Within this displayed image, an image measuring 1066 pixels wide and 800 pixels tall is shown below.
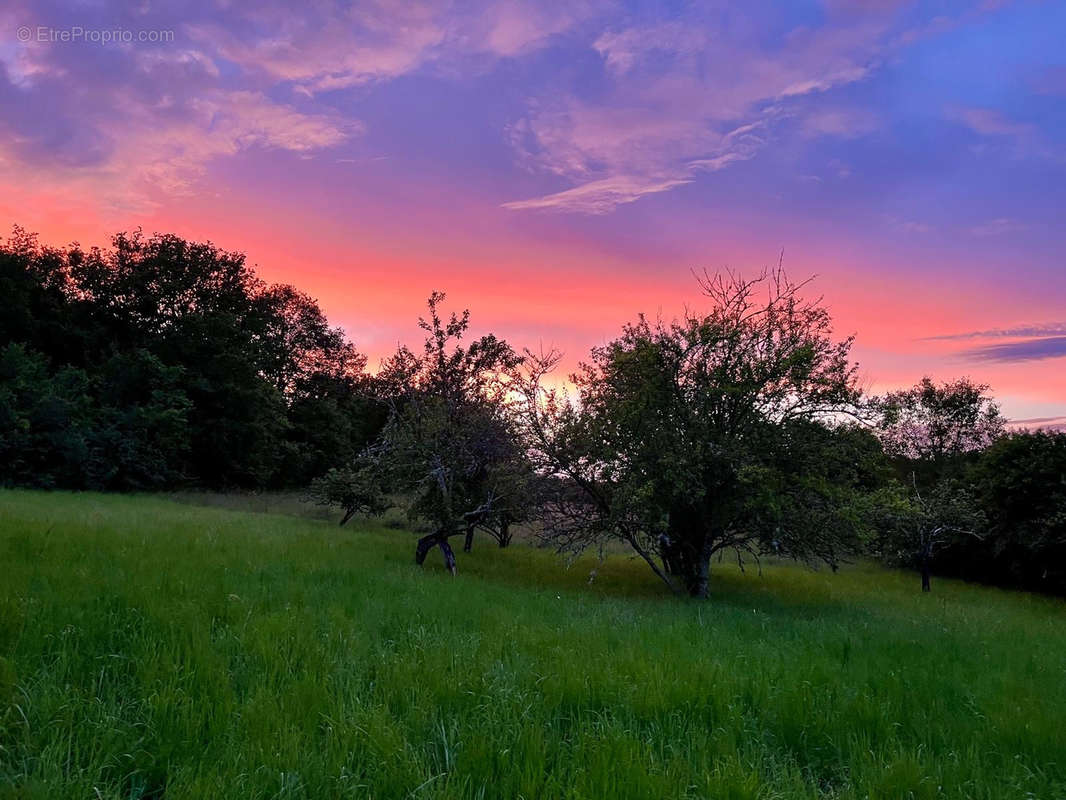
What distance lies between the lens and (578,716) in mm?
4852

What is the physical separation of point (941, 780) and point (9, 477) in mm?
39463

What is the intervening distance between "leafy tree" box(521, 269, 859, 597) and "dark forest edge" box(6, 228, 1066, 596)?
0.06 metres

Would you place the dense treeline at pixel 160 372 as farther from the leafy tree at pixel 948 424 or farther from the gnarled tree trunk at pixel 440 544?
the leafy tree at pixel 948 424

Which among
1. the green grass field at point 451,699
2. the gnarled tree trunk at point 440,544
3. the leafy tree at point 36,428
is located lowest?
the gnarled tree trunk at point 440,544

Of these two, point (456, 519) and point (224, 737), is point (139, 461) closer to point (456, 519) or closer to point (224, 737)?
point (456, 519)

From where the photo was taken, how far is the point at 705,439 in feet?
46.7

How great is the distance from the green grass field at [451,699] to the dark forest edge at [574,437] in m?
5.23

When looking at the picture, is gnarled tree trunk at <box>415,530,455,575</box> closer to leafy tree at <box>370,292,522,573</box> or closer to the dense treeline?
leafy tree at <box>370,292,522,573</box>

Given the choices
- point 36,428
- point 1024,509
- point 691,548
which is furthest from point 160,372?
point 1024,509

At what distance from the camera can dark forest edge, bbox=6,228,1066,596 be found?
1443 cm

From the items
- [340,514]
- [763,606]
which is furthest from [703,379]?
[340,514]

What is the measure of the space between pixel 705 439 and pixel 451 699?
10691mm

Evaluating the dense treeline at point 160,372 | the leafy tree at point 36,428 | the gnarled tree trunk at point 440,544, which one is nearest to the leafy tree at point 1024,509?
the gnarled tree trunk at point 440,544

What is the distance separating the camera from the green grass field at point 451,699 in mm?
3721
